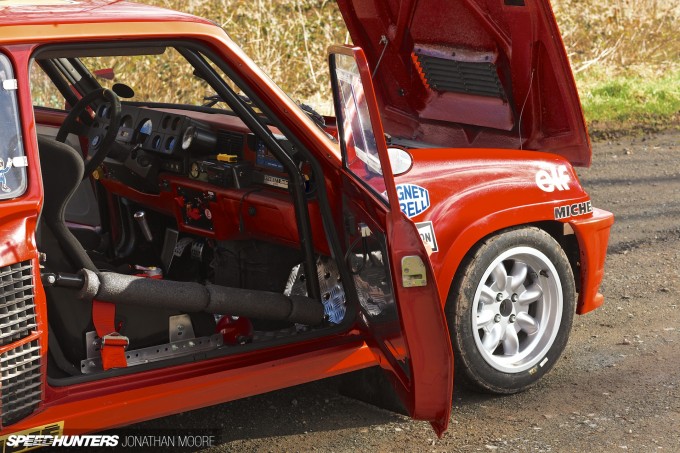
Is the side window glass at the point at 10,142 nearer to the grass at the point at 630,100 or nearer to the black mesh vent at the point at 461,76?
the black mesh vent at the point at 461,76

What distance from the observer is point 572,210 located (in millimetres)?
4465

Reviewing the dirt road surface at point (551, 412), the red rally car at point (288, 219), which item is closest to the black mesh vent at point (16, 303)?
the red rally car at point (288, 219)

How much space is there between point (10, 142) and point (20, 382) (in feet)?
2.52

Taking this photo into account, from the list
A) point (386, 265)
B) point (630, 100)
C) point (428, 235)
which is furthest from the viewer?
point (630, 100)

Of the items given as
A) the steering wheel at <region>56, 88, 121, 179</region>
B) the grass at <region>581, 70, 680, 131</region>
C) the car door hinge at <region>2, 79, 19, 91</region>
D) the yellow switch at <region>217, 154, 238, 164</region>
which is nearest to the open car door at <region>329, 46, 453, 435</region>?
the yellow switch at <region>217, 154, 238, 164</region>

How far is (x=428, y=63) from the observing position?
501cm

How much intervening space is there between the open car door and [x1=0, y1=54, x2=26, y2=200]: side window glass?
1143 millimetres

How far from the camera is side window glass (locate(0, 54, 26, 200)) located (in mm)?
3082

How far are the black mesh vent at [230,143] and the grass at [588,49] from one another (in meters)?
5.98

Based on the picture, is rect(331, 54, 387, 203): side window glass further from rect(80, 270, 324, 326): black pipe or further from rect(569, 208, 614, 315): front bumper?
rect(569, 208, 614, 315): front bumper

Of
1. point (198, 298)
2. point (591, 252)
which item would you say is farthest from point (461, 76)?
point (198, 298)

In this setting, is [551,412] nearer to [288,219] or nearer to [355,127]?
[288,219]

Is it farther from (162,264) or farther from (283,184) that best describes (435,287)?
(162,264)

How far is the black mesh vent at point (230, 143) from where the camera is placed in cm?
434
